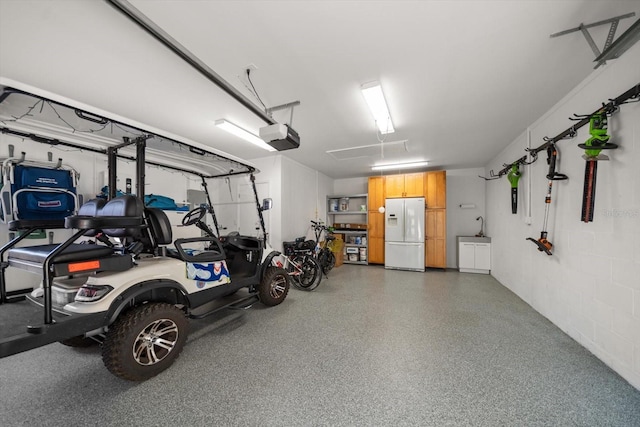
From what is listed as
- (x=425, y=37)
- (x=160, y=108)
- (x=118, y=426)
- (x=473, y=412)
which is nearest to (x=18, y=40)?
(x=160, y=108)

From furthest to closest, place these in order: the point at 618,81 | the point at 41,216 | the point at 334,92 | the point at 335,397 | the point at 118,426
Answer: the point at 41,216 → the point at 334,92 → the point at 618,81 → the point at 335,397 → the point at 118,426

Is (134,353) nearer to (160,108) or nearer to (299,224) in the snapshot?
(160,108)

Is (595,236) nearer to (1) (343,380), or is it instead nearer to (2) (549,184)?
(2) (549,184)

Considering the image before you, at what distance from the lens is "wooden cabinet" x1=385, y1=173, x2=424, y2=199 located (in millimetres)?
5965

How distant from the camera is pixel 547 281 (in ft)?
9.33

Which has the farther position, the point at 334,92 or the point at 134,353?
the point at 334,92

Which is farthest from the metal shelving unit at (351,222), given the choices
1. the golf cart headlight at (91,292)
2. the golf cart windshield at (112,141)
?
the golf cart headlight at (91,292)

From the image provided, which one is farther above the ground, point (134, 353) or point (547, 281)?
point (547, 281)

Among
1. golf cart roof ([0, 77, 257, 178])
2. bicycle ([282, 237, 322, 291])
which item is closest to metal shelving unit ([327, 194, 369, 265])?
bicycle ([282, 237, 322, 291])

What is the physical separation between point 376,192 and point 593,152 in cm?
459

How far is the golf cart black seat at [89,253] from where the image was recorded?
4.58 feet

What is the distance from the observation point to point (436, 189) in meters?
5.82

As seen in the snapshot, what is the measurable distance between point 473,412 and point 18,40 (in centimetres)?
433

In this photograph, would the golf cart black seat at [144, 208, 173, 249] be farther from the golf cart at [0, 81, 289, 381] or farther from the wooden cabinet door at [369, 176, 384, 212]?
the wooden cabinet door at [369, 176, 384, 212]
